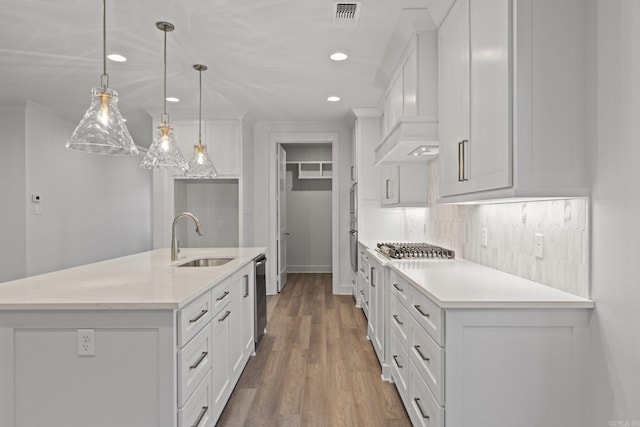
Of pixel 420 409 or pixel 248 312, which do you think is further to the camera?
pixel 248 312

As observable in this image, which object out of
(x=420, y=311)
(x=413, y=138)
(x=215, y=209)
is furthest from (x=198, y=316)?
(x=215, y=209)

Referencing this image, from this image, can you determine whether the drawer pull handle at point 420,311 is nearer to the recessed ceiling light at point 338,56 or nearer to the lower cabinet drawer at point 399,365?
the lower cabinet drawer at point 399,365

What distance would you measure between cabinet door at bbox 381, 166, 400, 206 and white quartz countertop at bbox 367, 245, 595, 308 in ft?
4.89

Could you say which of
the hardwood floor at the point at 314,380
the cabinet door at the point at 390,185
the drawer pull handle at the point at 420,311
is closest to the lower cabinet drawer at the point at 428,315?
the drawer pull handle at the point at 420,311

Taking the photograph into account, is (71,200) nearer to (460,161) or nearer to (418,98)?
(418,98)

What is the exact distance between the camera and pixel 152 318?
1618mm

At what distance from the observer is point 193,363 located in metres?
1.82

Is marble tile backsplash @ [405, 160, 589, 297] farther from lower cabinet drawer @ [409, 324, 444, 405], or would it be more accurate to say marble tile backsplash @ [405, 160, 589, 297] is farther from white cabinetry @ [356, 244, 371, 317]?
white cabinetry @ [356, 244, 371, 317]


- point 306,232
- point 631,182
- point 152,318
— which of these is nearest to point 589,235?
point 631,182

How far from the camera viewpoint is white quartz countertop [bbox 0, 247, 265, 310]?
160cm

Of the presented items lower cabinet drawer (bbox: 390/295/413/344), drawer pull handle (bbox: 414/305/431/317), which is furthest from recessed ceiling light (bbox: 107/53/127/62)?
drawer pull handle (bbox: 414/305/431/317)

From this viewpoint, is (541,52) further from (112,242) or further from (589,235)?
(112,242)

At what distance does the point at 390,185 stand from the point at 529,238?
2.37m

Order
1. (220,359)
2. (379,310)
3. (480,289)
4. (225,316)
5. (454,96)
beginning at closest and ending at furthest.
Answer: (480,289) < (454,96) < (220,359) < (225,316) < (379,310)
